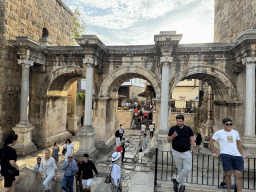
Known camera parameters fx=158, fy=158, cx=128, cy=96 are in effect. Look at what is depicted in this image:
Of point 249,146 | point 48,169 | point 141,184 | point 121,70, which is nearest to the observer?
point 141,184

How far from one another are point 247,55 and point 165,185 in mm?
6873

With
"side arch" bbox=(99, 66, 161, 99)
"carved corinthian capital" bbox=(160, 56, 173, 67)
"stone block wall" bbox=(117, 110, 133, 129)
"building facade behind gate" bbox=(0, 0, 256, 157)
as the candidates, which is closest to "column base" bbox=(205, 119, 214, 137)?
"building facade behind gate" bbox=(0, 0, 256, 157)

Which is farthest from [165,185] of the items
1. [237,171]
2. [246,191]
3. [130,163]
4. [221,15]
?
[221,15]

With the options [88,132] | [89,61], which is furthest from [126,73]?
[88,132]

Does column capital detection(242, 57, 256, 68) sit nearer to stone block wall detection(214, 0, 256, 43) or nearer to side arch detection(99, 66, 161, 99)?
stone block wall detection(214, 0, 256, 43)

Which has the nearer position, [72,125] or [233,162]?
[233,162]

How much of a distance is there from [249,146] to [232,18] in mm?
8104

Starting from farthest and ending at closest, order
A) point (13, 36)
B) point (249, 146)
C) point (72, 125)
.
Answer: point (72, 125) → point (13, 36) → point (249, 146)

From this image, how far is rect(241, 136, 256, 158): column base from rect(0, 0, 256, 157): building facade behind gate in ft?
0.12

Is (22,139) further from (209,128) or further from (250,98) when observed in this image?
(209,128)

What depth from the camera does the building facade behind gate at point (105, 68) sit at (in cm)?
800

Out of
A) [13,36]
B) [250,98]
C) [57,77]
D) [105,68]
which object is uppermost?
[13,36]

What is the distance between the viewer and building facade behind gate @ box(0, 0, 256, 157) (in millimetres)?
7996

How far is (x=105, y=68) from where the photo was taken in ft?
32.4
